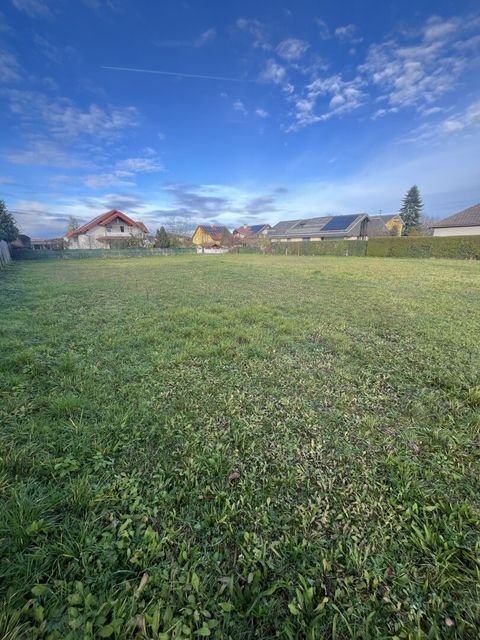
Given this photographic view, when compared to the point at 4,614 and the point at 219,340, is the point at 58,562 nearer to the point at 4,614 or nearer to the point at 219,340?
the point at 4,614

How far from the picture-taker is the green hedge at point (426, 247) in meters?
19.8

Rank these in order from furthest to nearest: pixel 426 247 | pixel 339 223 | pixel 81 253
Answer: pixel 339 223, pixel 81 253, pixel 426 247

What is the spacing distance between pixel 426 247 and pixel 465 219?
404 inches

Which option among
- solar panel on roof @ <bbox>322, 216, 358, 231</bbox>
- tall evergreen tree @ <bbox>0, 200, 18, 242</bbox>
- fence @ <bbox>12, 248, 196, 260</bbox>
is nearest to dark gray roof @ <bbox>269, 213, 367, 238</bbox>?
solar panel on roof @ <bbox>322, 216, 358, 231</bbox>

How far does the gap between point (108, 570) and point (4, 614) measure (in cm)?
35

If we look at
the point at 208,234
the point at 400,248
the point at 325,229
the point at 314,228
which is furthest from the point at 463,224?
the point at 208,234

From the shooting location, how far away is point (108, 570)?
121 cm

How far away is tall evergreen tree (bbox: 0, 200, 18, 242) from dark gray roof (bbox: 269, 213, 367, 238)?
36005 mm

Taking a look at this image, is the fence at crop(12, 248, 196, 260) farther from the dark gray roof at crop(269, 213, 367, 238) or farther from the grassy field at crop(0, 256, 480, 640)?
the grassy field at crop(0, 256, 480, 640)

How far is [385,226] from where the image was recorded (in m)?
43.3

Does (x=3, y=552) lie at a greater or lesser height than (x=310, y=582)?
greater

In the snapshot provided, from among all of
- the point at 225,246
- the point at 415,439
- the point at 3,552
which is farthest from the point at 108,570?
the point at 225,246

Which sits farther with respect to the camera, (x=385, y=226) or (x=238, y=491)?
(x=385, y=226)

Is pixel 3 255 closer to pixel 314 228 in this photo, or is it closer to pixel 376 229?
pixel 314 228
